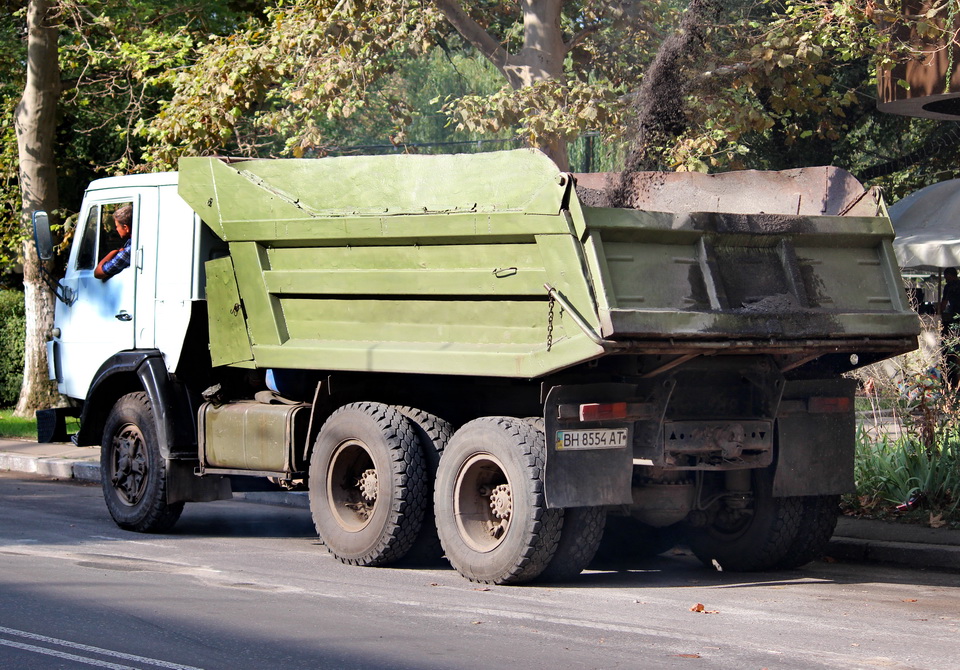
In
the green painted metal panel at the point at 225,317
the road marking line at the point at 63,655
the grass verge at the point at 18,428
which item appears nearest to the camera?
the road marking line at the point at 63,655

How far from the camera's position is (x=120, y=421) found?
34.0ft

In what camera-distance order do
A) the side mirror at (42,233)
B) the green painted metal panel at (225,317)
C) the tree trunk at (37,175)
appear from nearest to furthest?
the green painted metal panel at (225,317)
the side mirror at (42,233)
the tree trunk at (37,175)

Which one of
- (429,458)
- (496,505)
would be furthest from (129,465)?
(496,505)

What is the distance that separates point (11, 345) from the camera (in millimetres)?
22547

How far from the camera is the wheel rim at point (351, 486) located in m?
8.70

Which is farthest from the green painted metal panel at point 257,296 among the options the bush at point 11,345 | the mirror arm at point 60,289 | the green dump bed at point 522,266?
the bush at point 11,345

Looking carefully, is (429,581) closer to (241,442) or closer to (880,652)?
(241,442)

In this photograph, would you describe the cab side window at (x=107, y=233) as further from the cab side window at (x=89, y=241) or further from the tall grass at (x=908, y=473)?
the tall grass at (x=908, y=473)

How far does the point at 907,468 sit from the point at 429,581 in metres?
4.40

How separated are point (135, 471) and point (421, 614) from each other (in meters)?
4.10

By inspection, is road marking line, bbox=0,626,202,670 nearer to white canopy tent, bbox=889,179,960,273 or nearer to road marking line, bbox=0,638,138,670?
road marking line, bbox=0,638,138,670

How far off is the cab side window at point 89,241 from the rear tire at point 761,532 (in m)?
5.45

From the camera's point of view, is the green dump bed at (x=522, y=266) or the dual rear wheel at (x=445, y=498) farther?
the dual rear wheel at (x=445, y=498)

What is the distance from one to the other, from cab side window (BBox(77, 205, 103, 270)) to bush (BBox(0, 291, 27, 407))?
1230 centimetres
